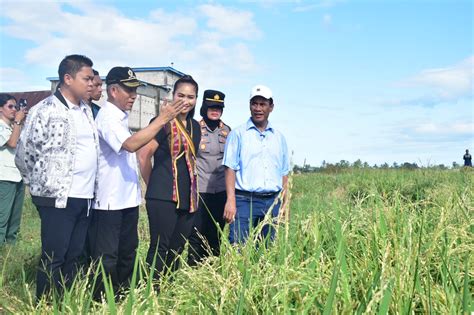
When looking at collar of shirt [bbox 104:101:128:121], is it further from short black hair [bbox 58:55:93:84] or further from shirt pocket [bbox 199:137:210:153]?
shirt pocket [bbox 199:137:210:153]

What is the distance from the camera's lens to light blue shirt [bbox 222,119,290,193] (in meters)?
3.75

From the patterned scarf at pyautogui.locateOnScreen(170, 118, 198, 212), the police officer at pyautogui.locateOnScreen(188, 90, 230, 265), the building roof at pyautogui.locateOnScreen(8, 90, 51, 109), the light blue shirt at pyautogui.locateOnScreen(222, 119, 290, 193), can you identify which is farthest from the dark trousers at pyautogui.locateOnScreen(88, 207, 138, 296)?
the building roof at pyautogui.locateOnScreen(8, 90, 51, 109)

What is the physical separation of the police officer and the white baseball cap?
1.84 ft

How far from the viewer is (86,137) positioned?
318 cm

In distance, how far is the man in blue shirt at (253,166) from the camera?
3740 millimetres

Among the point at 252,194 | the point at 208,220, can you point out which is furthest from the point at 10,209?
the point at 252,194

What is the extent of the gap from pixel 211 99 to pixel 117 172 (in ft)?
4.13

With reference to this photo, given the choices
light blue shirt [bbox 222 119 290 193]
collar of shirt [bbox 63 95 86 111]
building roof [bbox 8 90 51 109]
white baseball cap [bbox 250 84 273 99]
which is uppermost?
building roof [bbox 8 90 51 109]

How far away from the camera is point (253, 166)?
3.78 metres

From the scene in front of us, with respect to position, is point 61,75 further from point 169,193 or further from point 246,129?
point 246,129

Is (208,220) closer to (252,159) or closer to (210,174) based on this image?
(210,174)

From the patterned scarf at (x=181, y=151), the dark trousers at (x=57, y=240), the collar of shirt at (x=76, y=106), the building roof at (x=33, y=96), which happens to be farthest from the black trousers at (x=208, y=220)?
the building roof at (x=33, y=96)

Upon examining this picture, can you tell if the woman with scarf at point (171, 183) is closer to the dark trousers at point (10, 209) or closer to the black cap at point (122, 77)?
the black cap at point (122, 77)

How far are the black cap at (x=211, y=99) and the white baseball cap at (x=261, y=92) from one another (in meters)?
0.54
